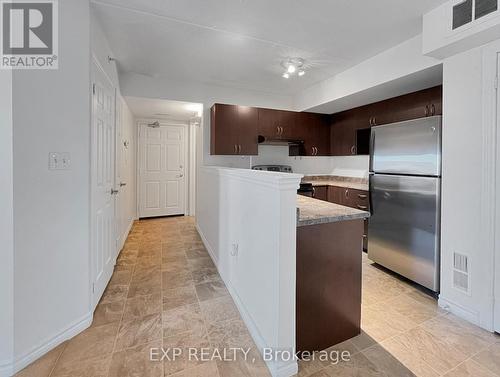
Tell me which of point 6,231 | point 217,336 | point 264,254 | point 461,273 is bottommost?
point 217,336

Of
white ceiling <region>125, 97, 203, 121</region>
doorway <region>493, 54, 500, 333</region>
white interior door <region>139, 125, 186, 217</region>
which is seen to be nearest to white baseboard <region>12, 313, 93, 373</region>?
white ceiling <region>125, 97, 203, 121</region>

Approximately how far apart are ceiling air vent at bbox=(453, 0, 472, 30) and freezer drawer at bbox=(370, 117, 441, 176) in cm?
73

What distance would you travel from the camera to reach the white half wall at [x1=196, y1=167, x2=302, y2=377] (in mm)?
1332

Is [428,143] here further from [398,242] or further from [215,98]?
[215,98]

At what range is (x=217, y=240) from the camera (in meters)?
2.83

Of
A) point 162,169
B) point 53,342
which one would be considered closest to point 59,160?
point 53,342

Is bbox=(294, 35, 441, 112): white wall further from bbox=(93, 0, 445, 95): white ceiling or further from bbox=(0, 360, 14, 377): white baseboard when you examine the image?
bbox=(0, 360, 14, 377): white baseboard

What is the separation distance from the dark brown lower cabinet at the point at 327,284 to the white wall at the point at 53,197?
1.58m

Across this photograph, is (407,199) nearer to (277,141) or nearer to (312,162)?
(277,141)

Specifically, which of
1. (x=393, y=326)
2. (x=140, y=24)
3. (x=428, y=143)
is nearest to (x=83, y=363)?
(x=393, y=326)

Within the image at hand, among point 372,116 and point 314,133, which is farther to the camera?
point 314,133

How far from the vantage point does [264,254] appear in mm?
1528

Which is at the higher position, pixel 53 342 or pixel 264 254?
pixel 264 254

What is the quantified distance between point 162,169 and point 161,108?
1.64 metres
